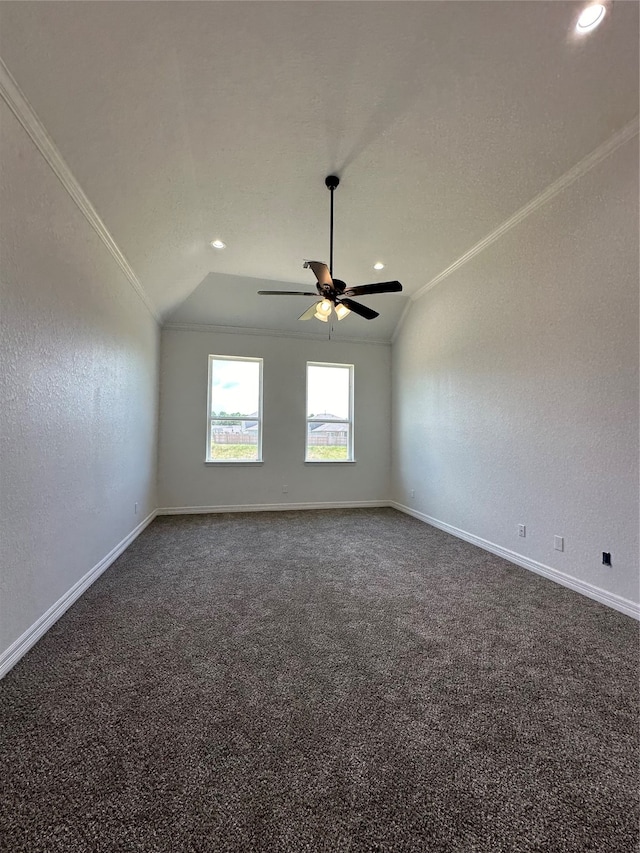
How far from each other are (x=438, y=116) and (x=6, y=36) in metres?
2.32

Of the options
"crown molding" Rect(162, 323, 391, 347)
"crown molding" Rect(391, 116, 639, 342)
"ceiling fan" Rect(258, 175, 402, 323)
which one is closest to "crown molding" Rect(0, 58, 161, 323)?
"ceiling fan" Rect(258, 175, 402, 323)

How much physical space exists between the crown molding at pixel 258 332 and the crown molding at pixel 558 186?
1.79 m

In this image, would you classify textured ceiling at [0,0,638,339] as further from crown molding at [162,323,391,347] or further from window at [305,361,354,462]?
window at [305,361,354,462]

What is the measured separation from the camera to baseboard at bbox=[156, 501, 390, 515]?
5.13 metres

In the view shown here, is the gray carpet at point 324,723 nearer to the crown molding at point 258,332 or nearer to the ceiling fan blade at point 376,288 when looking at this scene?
the ceiling fan blade at point 376,288

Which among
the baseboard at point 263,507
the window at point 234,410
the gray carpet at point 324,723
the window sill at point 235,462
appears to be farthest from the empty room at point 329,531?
the window at point 234,410

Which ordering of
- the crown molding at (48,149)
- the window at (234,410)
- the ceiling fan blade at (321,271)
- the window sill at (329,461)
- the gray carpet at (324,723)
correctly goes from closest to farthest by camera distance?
the gray carpet at (324,723)
the crown molding at (48,149)
the ceiling fan blade at (321,271)
the window at (234,410)
the window sill at (329,461)

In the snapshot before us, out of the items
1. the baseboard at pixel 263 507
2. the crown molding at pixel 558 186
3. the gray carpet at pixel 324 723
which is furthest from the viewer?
the baseboard at pixel 263 507

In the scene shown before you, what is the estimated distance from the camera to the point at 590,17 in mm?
1771

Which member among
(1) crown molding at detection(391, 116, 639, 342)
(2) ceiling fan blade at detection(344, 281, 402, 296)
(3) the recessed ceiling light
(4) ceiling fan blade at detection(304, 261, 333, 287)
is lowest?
(2) ceiling fan blade at detection(344, 281, 402, 296)

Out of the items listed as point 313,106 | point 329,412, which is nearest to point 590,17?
point 313,106

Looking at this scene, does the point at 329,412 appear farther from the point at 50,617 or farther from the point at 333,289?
the point at 50,617

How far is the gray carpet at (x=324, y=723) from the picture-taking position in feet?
3.44

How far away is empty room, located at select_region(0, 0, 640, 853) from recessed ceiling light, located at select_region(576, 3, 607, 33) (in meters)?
0.01
